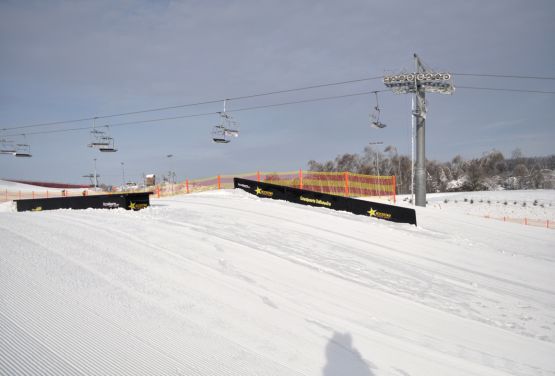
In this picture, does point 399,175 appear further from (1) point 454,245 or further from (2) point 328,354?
(2) point 328,354

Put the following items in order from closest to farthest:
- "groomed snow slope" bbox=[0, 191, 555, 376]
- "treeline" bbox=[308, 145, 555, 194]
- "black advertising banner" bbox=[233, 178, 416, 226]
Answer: "groomed snow slope" bbox=[0, 191, 555, 376]
"black advertising banner" bbox=[233, 178, 416, 226]
"treeline" bbox=[308, 145, 555, 194]

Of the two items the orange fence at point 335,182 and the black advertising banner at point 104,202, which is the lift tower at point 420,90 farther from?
the black advertising banner at point 104,202

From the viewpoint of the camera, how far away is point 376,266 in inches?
373

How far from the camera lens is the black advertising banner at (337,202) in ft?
52.7

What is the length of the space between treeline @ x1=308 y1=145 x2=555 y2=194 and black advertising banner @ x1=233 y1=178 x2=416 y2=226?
→ 3401 centimetres

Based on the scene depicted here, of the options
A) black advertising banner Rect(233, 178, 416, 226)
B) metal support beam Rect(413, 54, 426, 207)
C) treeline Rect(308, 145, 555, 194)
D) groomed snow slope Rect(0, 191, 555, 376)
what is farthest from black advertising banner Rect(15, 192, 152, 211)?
treeline Rect(308, 145, 555, 194)

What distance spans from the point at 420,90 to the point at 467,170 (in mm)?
55782

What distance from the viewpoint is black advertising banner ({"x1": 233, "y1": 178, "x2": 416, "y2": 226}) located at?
1606cm

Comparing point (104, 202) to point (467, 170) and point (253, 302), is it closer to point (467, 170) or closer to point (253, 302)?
point (253, 302)

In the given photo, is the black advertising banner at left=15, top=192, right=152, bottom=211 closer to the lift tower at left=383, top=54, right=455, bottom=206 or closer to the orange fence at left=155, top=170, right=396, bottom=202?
the orange fence at left=155, top=170, right=396, bottom=202

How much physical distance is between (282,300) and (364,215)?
1101 centimetres

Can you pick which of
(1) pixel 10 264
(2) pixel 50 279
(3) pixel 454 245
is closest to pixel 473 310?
(3) pixel 454 245

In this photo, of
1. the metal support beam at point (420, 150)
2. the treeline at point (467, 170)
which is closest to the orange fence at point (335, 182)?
the metal support beam at point (420, 150)

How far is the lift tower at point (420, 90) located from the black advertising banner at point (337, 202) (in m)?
8.44
